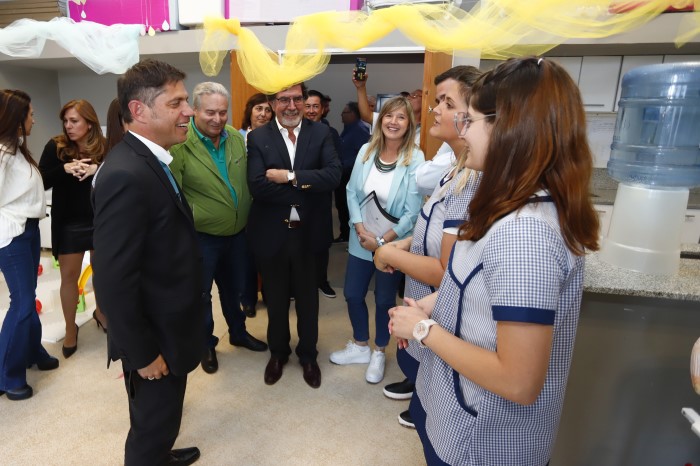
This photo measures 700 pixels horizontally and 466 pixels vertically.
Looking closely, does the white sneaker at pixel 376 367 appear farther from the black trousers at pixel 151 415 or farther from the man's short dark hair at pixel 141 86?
the man's short dark hair at pixel 141 86

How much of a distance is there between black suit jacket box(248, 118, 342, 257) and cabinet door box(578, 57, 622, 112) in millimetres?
2658

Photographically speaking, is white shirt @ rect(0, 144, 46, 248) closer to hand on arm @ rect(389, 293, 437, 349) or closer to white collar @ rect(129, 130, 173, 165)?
white collar @ rect(129, 130, 173, 165)

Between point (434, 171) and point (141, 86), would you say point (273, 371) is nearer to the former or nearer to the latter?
point (434, 171)

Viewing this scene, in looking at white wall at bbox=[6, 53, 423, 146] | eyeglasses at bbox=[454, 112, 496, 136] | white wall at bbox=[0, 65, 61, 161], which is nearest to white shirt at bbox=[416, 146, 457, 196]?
eyeglasses at bbox=[454, 112, 496, 136]

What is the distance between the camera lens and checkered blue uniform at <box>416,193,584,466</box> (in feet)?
2.48

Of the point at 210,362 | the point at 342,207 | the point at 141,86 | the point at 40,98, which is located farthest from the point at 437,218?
the point at 40,98

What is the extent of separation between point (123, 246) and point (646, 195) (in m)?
1.77

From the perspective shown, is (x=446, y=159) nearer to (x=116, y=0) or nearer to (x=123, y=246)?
(x=123, y=246)

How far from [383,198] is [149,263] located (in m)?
1.37

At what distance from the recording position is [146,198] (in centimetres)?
129

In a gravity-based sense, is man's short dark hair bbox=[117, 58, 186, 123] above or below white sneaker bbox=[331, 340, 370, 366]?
above

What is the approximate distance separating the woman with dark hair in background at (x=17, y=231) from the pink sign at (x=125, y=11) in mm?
1592

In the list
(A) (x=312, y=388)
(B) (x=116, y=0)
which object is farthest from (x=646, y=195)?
(B) (x=116, y=0)

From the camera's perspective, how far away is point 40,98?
4.61m
